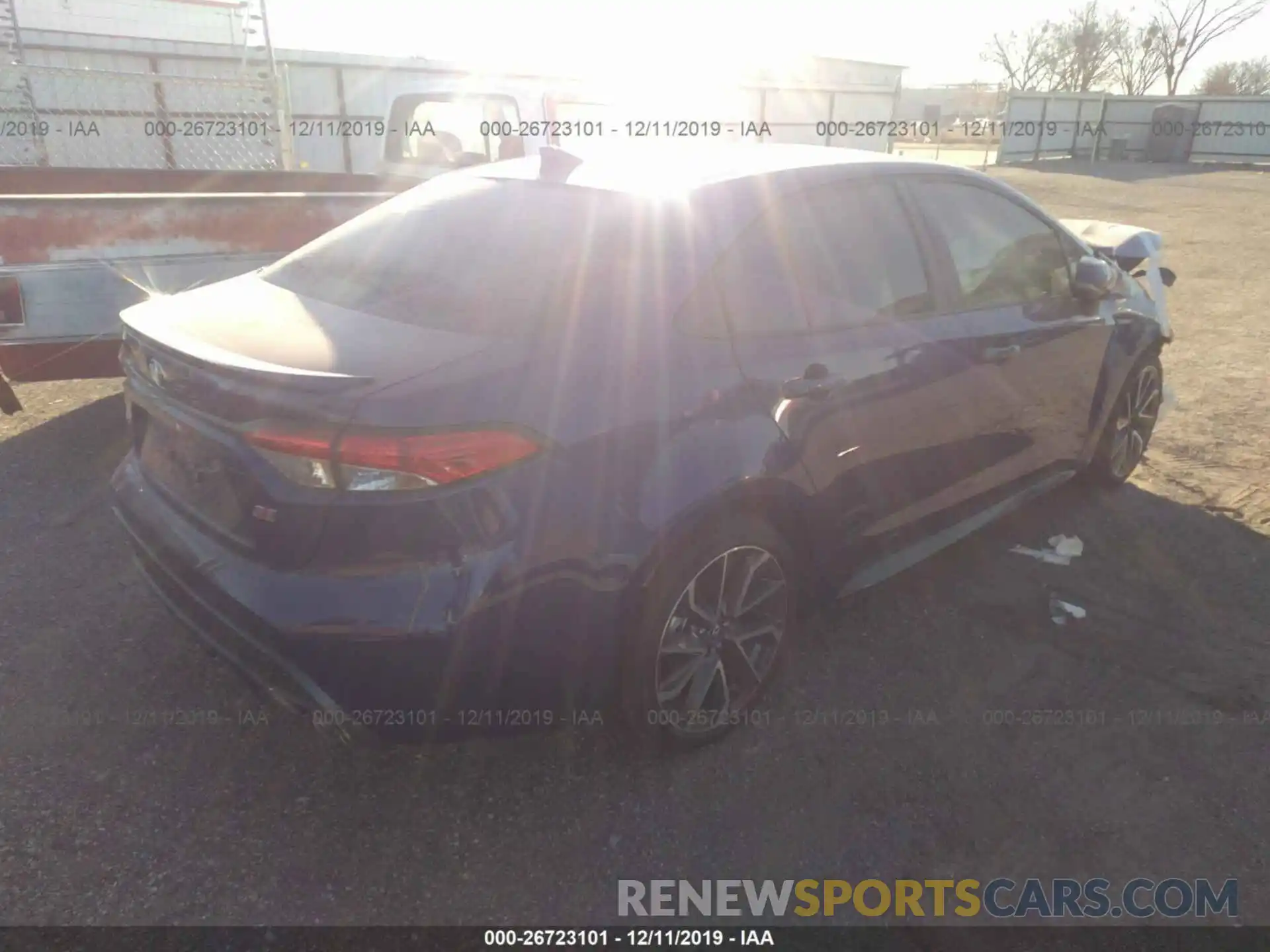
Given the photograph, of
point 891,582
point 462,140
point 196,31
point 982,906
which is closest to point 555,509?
point 982,906

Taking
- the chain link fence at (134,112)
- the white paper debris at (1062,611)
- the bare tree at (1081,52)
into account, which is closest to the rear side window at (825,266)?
the white paper debris at (1062,611)

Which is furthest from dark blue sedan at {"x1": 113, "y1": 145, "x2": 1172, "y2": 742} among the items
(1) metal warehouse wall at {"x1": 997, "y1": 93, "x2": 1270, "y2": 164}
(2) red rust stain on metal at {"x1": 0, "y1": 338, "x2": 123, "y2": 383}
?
(1) metal warehouse wall at {"x1": 997, "y1": 93, "x2": 1270, "y2": 164}

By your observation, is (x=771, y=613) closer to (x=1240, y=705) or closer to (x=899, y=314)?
(x=899, y=314)

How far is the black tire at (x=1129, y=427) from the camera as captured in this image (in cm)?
448

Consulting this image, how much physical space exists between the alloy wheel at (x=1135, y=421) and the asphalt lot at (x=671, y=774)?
82cm

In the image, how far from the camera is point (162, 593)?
2.55 m

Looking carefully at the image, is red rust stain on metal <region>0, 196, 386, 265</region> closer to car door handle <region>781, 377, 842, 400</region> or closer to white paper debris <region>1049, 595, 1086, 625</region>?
car door handle <region>781, 377, 842, 400</region>

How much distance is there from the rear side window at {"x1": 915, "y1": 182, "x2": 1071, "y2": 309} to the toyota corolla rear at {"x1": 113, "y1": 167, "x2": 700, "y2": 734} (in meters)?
1.45

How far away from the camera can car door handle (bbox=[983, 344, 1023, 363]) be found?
3.39 meters

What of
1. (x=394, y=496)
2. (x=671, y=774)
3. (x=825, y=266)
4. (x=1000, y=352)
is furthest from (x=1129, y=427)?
(x=394, y=496)

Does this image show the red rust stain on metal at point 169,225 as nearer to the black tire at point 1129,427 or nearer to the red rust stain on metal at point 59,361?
the red rust stain on metal at point 59,361

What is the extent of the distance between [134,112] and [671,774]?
13.3 meters

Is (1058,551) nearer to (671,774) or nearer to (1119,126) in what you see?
(671,774)

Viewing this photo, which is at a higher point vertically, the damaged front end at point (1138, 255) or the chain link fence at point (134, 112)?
the chain link fence at point (134, 112)
